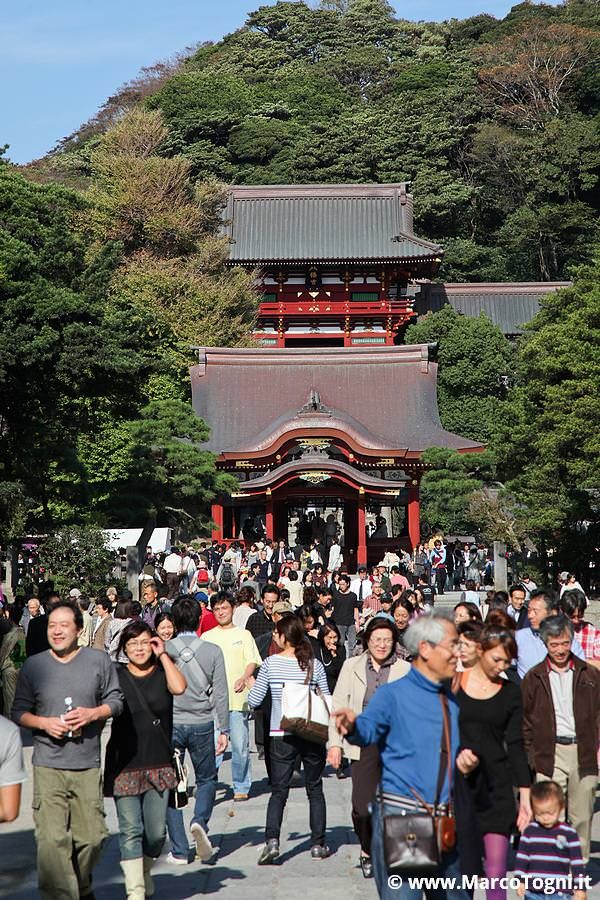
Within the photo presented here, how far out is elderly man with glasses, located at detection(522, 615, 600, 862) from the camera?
20.2ft

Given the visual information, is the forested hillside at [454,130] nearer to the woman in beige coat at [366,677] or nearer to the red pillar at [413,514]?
the red pillar at [413,514]

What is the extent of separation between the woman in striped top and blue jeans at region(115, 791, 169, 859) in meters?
1.11

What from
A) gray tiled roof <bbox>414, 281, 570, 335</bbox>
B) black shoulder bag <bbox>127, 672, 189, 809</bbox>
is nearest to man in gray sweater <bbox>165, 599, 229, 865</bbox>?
black shoulder bag <bbox>127, 672, 189, 809</bbox>

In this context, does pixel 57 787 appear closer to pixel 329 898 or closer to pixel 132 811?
pixel 132 811

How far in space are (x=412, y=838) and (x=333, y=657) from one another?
5.01 meters

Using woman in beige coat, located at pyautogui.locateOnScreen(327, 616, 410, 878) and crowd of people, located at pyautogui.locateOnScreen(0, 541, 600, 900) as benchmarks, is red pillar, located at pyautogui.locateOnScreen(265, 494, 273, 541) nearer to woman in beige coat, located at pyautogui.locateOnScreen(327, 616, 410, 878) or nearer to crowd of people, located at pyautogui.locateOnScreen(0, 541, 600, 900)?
crowd of people, located at pyautogui.locateOnScreen(0, 541, 600, 900)

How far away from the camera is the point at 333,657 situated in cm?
942

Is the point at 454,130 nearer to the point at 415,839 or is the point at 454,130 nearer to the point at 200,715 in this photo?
the point at 200,715

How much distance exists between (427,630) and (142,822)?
7.23ft

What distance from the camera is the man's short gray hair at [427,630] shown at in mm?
4531

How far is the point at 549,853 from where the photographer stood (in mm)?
5141

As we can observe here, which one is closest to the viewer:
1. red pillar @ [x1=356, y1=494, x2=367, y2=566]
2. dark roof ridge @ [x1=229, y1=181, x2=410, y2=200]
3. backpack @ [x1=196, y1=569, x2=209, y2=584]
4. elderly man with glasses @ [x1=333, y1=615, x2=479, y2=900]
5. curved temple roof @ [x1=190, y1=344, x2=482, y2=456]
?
elderly man with glasses @ [x1=333, y1=615, x2=479, y2=900]

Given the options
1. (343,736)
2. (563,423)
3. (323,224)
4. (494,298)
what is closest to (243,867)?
(343,736)

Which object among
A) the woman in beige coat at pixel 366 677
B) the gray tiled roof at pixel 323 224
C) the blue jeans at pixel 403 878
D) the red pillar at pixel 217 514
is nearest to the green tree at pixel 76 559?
the red pillar at pixel 217 514
